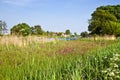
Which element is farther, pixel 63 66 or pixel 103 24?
pixel 103 24

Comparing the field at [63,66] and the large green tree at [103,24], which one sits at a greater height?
the large green tree at [103,24]

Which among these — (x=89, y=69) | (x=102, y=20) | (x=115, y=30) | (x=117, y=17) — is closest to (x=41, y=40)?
(x=89, y=69)

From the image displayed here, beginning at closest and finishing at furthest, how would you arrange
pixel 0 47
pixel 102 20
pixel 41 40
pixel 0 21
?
pixel 0 47 → pixel 41 40 → pixel 0 21 → pixel 102 20

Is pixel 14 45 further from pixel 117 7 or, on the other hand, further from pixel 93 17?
pixel 117 7

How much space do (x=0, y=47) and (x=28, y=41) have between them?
300 centimetres

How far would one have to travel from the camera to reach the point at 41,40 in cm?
1820

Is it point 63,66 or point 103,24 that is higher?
point 103,24

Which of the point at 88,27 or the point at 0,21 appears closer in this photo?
the point at 0,21

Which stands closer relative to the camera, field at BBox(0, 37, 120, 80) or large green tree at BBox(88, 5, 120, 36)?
field at BBox(0, 37, 120, 80)

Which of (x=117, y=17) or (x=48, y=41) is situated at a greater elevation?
(x=117, y=17)

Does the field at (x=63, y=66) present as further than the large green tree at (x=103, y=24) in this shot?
No

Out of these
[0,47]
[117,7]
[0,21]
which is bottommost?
[0,47]

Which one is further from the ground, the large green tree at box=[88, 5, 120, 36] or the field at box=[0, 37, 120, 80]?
the large green tree at box=[88, 5, 120, 36]

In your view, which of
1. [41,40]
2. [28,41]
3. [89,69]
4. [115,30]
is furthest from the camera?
[115,30]
